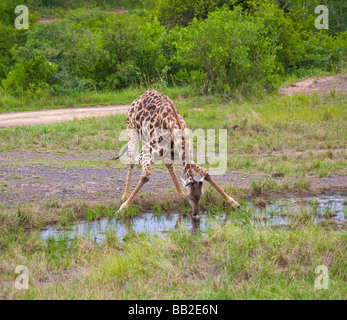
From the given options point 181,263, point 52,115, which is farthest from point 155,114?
point 52,115

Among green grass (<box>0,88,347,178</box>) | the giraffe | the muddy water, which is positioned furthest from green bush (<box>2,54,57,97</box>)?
the muddy water

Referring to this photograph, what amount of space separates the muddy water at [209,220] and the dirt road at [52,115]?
267 inches

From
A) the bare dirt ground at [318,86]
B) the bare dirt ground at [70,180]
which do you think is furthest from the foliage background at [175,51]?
the bare dirt ground at [70,180]

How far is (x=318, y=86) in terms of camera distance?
666 inches

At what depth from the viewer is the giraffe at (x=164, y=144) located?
6746 millimetres

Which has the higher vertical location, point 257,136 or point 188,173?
point 188,173

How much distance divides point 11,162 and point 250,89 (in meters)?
9.18

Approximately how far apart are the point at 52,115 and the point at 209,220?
8.65 m

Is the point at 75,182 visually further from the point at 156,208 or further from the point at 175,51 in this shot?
the point at 175,51

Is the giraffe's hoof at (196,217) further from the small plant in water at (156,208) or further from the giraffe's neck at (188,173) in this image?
the small plant in water at (156,208)

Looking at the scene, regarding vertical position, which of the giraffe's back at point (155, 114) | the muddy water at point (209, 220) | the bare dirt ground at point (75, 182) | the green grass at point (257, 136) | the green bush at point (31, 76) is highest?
the green bush at point (31, 76)

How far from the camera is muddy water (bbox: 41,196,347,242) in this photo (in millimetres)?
6391

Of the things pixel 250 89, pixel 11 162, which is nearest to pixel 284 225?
pixel 11 162
